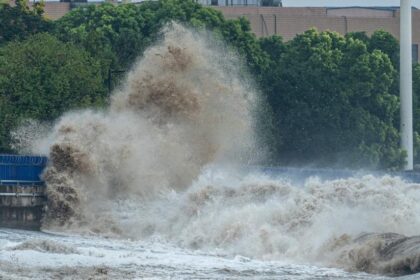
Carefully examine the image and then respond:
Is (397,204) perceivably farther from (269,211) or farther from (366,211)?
(269,211)

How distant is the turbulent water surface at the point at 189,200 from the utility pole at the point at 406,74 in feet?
45.3

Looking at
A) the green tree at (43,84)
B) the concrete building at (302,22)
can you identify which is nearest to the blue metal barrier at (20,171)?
the green tree at (43,84)

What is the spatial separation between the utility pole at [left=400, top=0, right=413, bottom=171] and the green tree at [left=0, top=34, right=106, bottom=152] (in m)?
18.2

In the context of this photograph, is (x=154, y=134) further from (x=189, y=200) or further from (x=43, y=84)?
(x=43, y=84)

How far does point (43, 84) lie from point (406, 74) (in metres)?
21.2

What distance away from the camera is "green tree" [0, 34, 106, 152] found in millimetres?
55156

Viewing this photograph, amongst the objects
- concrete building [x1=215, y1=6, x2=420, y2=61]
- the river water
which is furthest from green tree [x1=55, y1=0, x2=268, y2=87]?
the river water

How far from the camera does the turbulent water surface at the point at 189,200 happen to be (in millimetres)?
33812

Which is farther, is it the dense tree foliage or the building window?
the building window

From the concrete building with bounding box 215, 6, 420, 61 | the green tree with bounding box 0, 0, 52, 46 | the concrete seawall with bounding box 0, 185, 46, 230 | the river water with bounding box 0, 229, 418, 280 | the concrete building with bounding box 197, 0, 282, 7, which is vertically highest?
the concrete building with bounding box 197, 0, 282, 7

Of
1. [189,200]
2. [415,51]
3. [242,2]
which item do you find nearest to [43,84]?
[189,200]

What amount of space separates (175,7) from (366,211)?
3871 centimetres

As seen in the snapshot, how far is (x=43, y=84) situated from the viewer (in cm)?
5669

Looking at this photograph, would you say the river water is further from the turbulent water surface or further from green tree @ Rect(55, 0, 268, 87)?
green tree @ Rect(55, 0, 268, 87)
